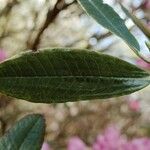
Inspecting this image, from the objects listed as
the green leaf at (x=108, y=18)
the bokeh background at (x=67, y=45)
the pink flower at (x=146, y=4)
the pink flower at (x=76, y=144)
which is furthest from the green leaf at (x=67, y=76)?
the pink flower at (x=146, y=4)

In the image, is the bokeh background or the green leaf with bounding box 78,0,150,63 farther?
the bokeh background

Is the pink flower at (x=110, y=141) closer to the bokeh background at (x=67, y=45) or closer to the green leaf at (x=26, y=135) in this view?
the bokeh background at (x=67, y=45)

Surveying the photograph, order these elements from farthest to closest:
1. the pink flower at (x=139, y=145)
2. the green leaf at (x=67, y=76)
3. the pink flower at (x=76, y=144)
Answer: the pink flower at (x=76, y=144)
the pink flower at (x=139, y=145)
the green leaf at (x=67, y=76)

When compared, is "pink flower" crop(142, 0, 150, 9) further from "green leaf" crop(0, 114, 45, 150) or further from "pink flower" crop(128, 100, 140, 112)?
"green leaf" crop(0, 114, 45, 150)

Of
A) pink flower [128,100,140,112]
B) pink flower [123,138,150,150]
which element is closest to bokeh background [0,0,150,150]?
pink flower [128,100,140,112]

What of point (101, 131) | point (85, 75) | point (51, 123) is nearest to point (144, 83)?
→ point (85, 75)

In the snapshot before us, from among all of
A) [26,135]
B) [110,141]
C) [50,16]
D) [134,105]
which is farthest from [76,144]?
[26,135]
